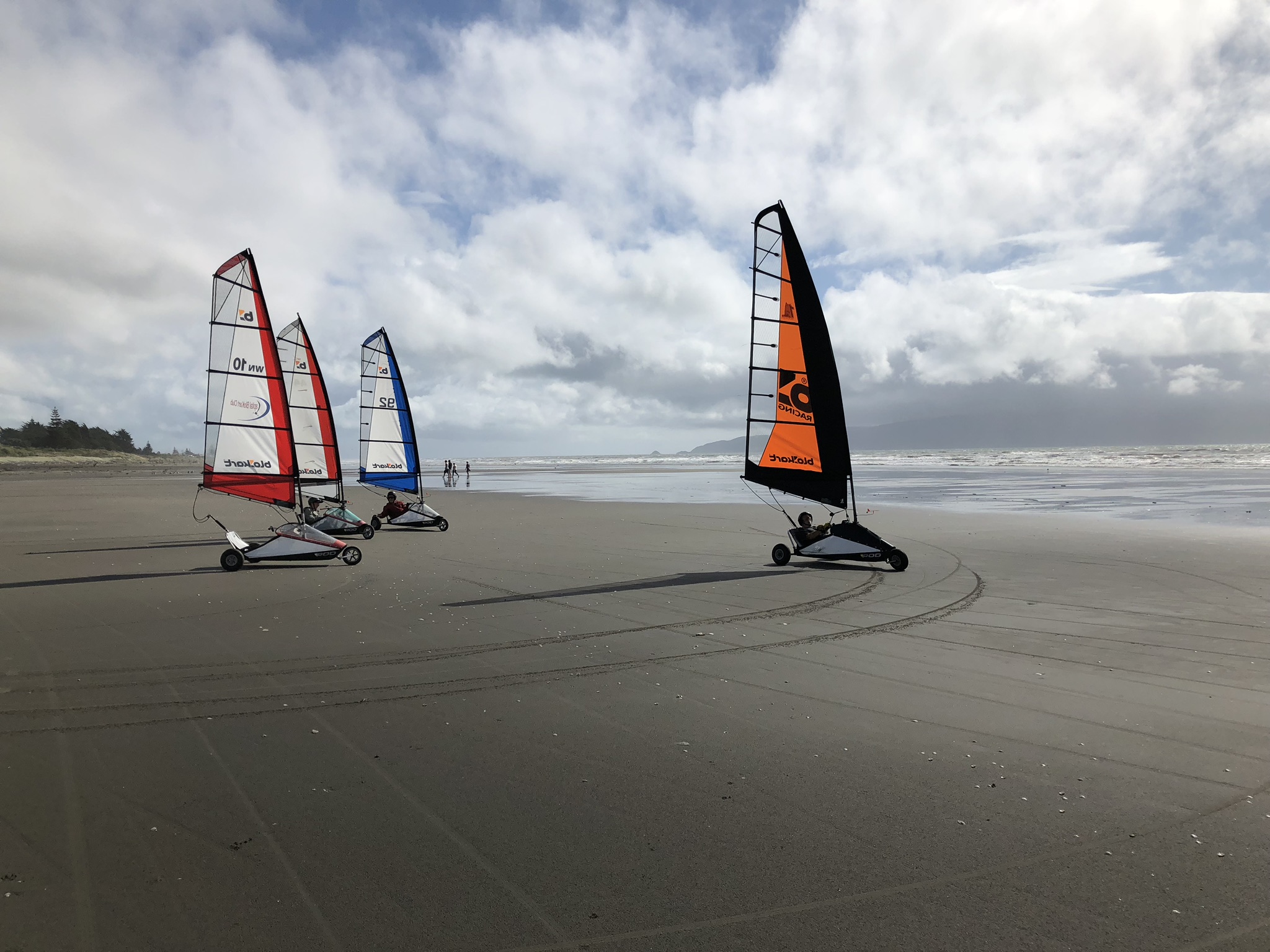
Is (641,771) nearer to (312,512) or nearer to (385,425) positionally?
(312,512)

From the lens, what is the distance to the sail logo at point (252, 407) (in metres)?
13.8

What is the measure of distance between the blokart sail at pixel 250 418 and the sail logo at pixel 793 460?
24.9 feet

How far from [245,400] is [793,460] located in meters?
9.97

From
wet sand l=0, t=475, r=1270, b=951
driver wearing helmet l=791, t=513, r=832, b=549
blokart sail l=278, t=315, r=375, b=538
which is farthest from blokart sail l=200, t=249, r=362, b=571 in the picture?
driver wearing helmet l=791, t=513, r=832, b=549

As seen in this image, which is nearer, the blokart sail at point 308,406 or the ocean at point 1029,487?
the blokart sail at point 308,406

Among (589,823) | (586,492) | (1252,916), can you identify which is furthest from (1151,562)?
(586,492)

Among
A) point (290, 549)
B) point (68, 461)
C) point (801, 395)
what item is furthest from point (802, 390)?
point (68, 461)

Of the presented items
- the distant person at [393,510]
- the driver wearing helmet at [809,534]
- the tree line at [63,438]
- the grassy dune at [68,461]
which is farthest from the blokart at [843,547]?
the tree line at [63,438]

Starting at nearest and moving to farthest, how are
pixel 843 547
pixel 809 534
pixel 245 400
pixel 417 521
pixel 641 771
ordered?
1. pixel 641 771
2. pixel 843 547
3. pixel 809 534
4. pixel 245 400
5. pixel 417 521

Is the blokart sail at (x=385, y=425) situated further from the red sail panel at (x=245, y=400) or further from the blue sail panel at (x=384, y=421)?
the red sail panel at (x=245, y=400)

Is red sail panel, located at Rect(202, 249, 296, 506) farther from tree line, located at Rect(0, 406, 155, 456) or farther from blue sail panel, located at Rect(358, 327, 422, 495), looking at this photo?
tree line, located at Rect(0, 406, 155, 456)

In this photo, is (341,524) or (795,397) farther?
(341,524)

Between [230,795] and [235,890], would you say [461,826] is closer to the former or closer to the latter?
[235,890]

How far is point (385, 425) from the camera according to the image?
76.3 feet
